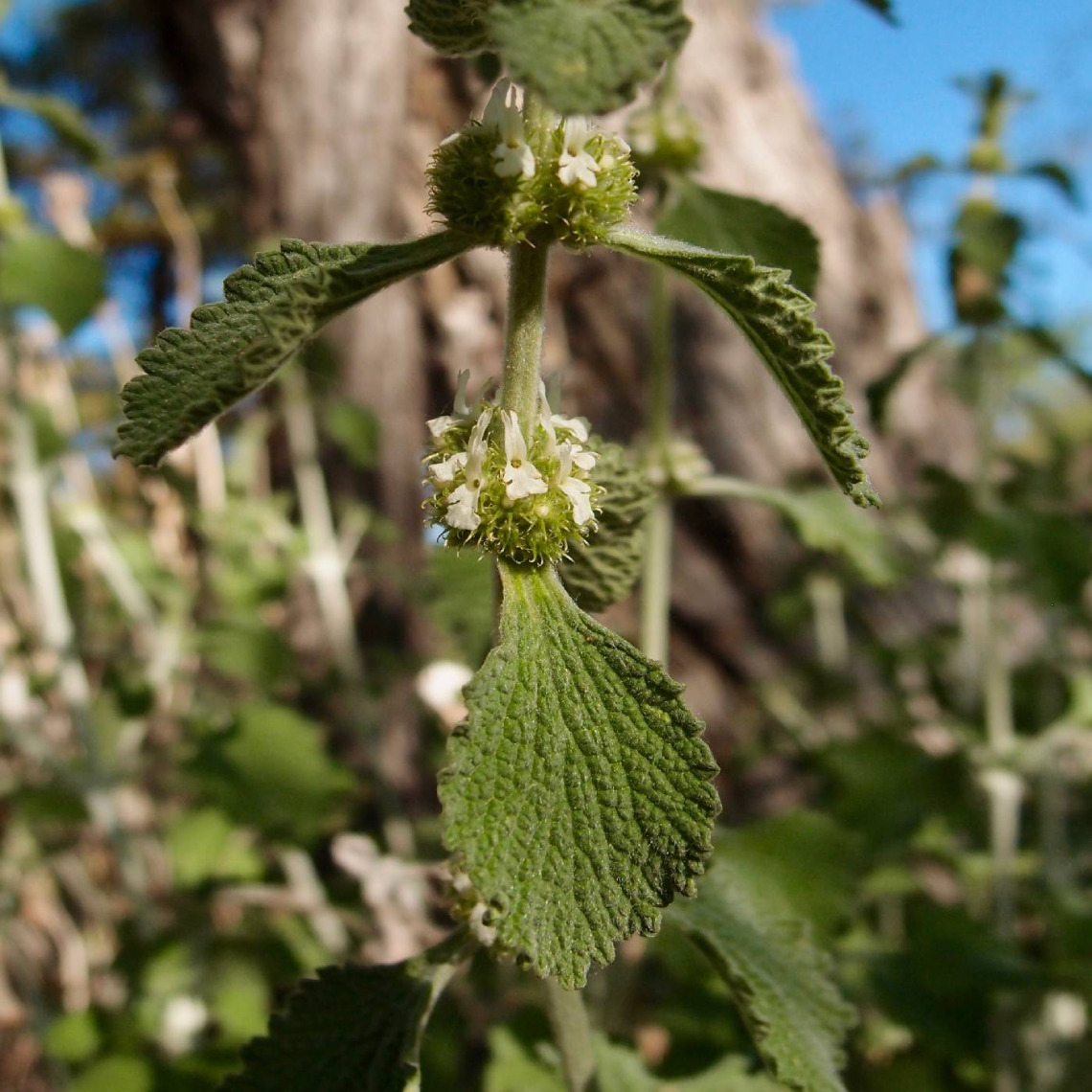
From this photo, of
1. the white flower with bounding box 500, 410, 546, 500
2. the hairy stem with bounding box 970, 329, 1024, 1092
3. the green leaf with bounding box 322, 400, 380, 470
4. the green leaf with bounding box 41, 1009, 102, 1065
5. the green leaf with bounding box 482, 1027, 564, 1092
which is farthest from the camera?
the green leaf with bounding box 322, 400, 380, 470

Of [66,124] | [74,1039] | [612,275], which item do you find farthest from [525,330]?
[612,275]

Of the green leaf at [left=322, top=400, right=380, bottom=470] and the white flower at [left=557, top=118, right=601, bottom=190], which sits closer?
the white flower at [left=557, top=118, right=601, bottom=190]

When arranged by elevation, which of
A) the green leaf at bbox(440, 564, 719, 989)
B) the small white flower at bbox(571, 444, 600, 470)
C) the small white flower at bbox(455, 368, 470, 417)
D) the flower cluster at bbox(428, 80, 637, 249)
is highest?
the flower cluster at bbox(428, 80, 637, 249)

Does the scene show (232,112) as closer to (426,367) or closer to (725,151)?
(426,367)

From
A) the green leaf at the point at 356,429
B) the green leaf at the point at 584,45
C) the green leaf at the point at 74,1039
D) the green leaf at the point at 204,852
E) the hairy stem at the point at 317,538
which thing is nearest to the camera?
the green leaf at the point at 584,45

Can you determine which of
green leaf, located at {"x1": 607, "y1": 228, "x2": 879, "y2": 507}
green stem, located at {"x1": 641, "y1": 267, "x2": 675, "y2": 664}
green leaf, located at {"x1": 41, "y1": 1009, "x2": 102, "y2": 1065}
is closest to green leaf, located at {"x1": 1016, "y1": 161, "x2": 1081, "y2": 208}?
green stem, located at {"x1": 641, "y1": 267, "x2": 675, "y2": 664}

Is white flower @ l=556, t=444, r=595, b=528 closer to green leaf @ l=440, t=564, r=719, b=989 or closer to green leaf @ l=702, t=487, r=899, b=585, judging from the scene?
green leaf @ l=440, t=564, r=719, b=989

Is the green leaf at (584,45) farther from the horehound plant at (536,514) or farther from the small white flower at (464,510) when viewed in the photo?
the small white flower at (464,510)

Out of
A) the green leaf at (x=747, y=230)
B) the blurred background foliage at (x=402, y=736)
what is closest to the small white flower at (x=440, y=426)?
the blurred background foliage at (x=402, y=736)
